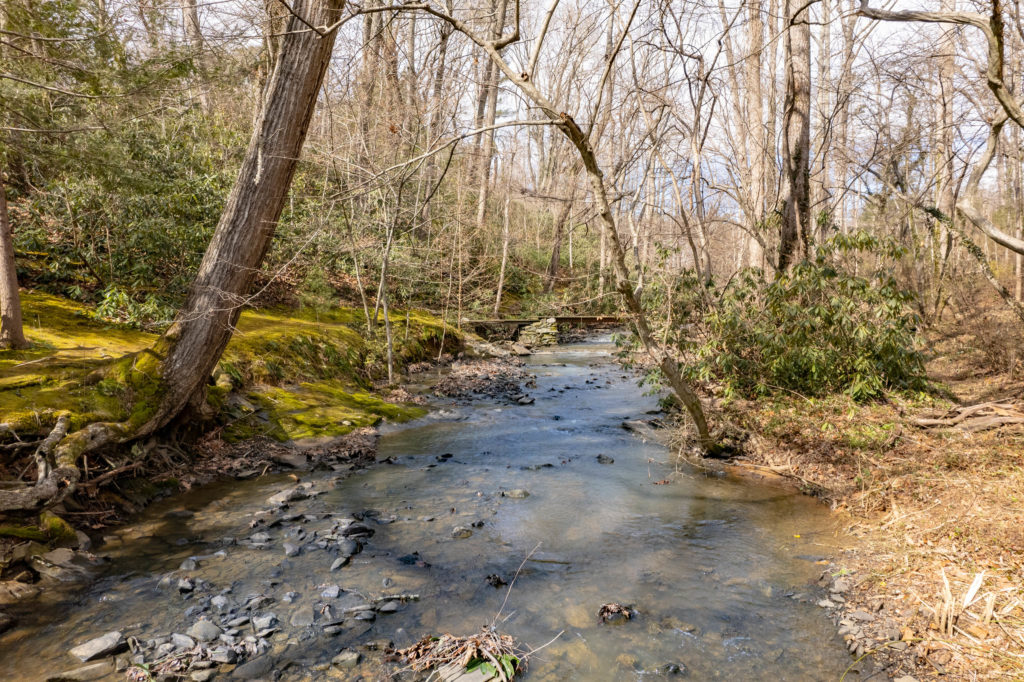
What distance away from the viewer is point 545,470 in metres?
7.00

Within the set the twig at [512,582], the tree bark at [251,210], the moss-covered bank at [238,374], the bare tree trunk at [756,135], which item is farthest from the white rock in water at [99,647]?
the bare tree trunk at [756,135]

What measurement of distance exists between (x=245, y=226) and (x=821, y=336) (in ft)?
24.8

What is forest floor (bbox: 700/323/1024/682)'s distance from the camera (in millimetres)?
3285

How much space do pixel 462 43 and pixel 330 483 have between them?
15671 mm

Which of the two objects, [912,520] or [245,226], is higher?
[245,226]

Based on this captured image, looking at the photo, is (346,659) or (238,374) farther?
(238,374)

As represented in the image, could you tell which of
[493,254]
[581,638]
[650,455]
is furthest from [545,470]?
[493,254]

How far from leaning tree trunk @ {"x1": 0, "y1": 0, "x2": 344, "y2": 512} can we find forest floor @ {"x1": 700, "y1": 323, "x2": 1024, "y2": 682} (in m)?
6.37

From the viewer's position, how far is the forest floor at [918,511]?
329 centimetres

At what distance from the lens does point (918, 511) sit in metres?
4.71

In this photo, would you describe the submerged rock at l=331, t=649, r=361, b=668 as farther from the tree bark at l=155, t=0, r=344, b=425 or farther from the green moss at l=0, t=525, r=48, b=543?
the tree bark at l=155, t=0, r=344, b=425

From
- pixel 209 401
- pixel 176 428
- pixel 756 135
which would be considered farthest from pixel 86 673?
pixel 756 135

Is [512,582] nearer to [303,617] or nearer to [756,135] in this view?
[303,617]

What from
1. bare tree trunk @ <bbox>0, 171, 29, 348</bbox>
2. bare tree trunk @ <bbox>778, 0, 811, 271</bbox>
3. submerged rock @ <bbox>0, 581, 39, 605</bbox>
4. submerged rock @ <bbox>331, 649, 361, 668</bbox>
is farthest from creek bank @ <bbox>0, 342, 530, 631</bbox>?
bare tree trunk @ <bbox>778, 0, 811, 271</bbox>
